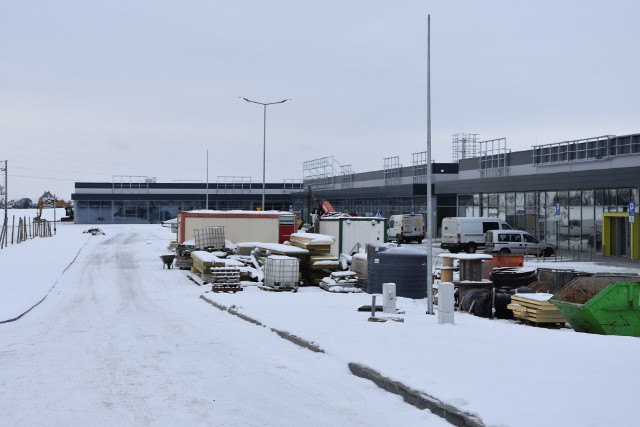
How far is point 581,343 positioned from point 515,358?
2090 mm

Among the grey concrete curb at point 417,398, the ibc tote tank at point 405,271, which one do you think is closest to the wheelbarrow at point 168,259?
the ibc tote tank at point 405,271

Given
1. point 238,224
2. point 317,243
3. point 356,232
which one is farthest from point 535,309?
point 238,224

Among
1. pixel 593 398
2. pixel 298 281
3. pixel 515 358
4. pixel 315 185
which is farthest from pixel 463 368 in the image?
pixel 315 185

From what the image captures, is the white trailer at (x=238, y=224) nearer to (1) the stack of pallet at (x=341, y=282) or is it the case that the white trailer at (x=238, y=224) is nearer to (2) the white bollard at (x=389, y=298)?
(1) the stack of pallet at (x=341, y=282)

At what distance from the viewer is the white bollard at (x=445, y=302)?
1460 centimetres

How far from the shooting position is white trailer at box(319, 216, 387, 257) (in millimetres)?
34906

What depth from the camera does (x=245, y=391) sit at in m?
9.71

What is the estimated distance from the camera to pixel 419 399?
28.5 feet

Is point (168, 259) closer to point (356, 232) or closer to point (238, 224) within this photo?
point (238, 224)

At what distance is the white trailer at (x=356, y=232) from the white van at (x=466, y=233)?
1124 centimetres

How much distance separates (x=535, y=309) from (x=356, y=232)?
1856cm

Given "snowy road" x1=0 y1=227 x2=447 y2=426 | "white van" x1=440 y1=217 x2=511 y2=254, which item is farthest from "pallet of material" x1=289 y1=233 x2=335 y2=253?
"white van" x1=440 y1=217 x2=511 y2=254

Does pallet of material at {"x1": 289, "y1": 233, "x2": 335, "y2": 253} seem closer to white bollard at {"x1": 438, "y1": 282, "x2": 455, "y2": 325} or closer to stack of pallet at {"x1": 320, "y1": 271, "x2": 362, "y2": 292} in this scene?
stack of pallet at {"x1": 320, "y1": 271, "x2": 362, "y2": 292}

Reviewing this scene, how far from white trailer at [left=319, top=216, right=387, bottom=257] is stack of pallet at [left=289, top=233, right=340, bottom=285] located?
7.89 m
